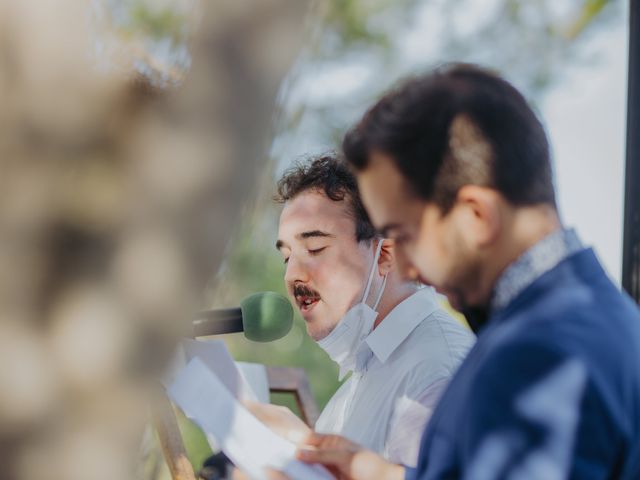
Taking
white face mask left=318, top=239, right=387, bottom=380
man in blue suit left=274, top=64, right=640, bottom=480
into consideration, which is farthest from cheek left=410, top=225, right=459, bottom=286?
white face mask left=318, top=239, right=387, bottom=380

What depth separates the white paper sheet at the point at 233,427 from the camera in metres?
1.51

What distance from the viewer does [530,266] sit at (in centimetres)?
128

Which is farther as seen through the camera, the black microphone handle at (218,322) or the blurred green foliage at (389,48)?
the blurred green foliage at (389,48)

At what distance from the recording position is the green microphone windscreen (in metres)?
2.03

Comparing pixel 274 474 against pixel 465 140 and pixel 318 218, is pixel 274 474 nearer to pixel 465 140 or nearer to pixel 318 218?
pixel 465 140

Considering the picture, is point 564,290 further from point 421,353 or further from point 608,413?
point 421,353

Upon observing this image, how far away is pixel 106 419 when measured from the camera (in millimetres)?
898

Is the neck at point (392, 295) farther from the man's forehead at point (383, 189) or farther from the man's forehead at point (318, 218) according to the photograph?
the man's forehead at point (383, 189)

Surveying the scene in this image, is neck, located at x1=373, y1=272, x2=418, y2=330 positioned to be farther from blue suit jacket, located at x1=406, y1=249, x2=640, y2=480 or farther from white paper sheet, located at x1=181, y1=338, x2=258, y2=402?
blue suit jacket, located at x1=406, y1=249, x2=640, y2=480

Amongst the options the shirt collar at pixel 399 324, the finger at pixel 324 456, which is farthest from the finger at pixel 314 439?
the shirt collar at pixel 399 324

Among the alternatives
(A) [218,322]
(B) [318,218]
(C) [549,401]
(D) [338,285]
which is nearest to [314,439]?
(A) [218,322]

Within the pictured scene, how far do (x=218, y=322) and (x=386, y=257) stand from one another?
86cm

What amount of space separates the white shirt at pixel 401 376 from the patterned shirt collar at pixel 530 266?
0.77 metres

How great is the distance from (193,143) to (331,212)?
5.60 ft
